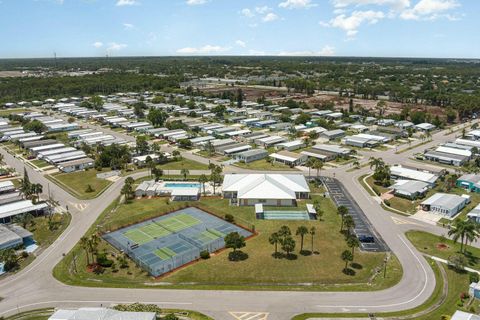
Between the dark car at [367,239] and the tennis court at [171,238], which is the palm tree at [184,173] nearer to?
the tennis court at [171,238]

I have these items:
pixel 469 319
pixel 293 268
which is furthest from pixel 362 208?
pixel 469 319

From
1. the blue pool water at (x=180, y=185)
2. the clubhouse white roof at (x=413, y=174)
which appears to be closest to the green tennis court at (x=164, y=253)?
the blue pool water at (x=180, y=185)

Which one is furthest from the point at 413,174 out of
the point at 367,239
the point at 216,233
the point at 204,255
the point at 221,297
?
the point at 221,297

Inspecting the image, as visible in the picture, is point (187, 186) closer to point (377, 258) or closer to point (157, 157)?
point (157, 157)

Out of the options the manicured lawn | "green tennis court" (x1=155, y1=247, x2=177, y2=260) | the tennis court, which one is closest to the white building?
the tennis court

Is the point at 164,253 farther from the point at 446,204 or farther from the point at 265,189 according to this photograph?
the point at 446,204

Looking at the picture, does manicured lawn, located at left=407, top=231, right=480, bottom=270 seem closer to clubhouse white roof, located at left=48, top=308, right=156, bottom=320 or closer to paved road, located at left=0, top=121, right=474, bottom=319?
paved road, located at left=0, top=121, right=474, bottom=319
